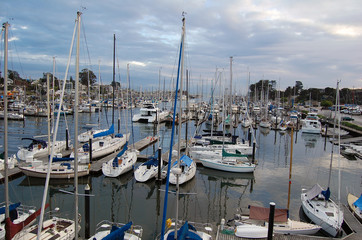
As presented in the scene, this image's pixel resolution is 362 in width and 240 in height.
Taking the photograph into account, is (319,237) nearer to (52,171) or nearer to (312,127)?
(52,171)

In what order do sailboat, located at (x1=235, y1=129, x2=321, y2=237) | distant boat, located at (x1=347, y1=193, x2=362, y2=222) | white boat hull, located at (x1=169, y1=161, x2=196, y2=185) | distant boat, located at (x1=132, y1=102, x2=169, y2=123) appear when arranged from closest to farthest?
sailboat, located at (x1=235, y1=129, x2=321, y2=237), distant boat, located at (x1=347, y1=193, x2=362, y2=222), white boat hull, located at (x1=169, y1=161, x2=196, y2=185), distant boat, located at (x1=132, y1=102, x2=169, y2=123)

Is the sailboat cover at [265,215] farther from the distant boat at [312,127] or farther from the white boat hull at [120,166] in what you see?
the distant boat at [312,127]

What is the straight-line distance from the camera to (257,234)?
1277 cm

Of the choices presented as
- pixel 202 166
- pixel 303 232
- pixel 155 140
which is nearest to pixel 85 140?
pixel 155 140

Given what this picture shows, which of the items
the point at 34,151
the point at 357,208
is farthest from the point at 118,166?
the point at 357,208

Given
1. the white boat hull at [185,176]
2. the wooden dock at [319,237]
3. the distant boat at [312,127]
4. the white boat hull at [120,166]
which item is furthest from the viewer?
the distant boat at [312,127]

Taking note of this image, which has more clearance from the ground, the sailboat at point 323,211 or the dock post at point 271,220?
the dock post at point 271,220

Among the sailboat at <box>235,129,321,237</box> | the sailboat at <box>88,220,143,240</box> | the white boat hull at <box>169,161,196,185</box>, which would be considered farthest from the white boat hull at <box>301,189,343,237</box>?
the sailboat at <box>88,220,143,240</box>

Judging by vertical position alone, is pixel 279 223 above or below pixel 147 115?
below

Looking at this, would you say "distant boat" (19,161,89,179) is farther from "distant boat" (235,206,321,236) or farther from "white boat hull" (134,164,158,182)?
"distant boat" (235,206,321,236)

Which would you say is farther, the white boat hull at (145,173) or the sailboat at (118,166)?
the sailboat at (118,166)

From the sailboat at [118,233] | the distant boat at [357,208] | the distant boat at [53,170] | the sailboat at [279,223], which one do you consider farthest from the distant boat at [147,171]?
the distant boat at [357,208]

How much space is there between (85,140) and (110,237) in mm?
26373

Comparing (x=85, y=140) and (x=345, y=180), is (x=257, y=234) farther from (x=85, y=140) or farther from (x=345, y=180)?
(x=85, y=140)
